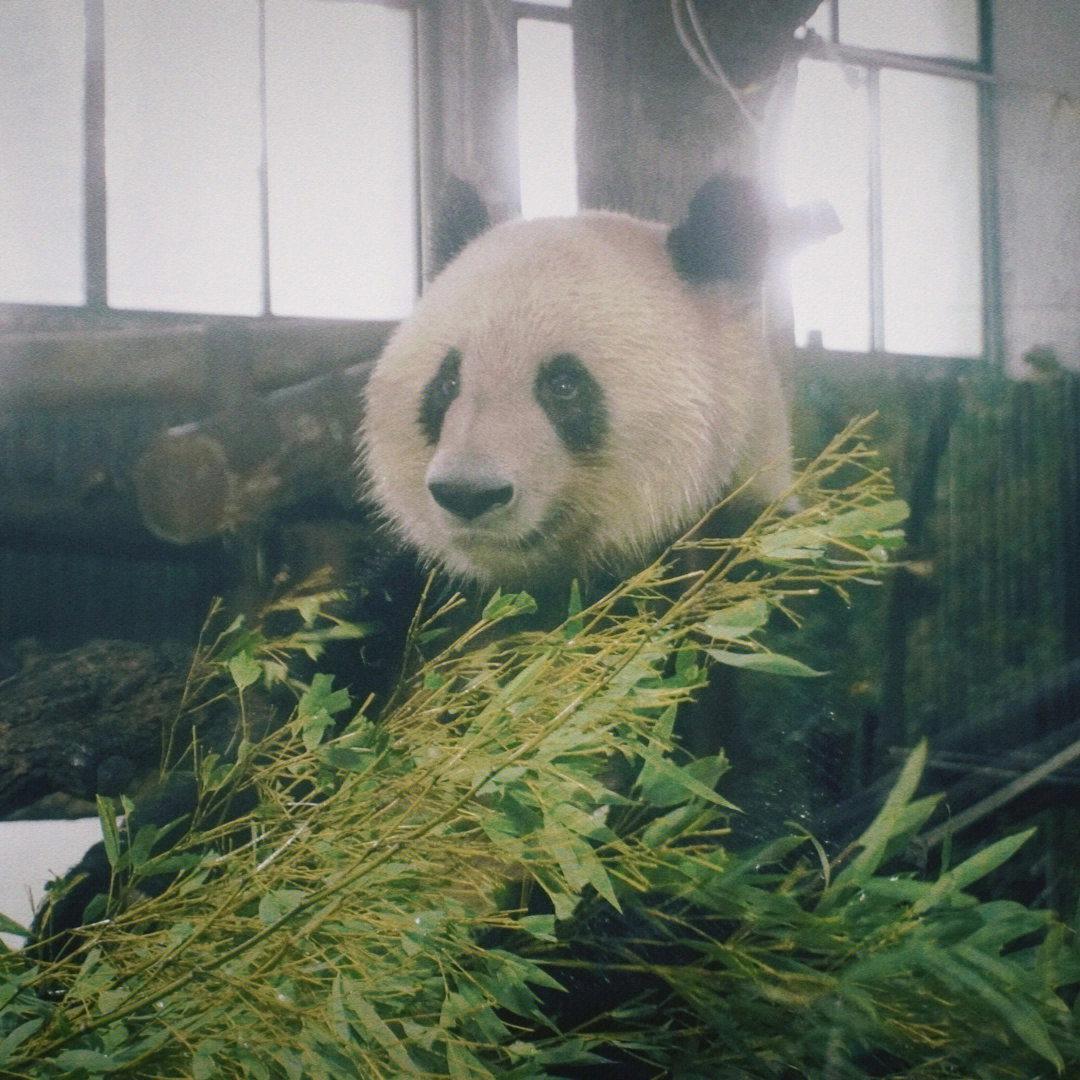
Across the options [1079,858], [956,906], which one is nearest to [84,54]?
[956,906]

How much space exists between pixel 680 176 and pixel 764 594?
16.0 inches

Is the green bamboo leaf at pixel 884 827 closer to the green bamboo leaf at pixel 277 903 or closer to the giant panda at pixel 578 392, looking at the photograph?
the giant panda at pixel 578 392

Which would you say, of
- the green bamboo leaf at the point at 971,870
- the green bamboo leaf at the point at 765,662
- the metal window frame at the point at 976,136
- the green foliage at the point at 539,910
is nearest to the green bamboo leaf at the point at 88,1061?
the green foliage at the point at 539,910

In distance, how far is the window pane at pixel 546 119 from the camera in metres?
0.96

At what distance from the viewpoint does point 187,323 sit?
2.92 ft

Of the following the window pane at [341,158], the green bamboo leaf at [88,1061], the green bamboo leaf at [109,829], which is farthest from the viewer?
the window pane at [341,158]

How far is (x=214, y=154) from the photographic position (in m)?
0.90

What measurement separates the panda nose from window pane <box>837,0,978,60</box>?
0.59 m

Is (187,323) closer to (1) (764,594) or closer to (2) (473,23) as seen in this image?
(2) (473,23)

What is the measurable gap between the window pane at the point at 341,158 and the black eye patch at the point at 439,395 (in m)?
0.07

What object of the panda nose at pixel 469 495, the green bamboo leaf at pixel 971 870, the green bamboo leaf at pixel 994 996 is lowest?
the green bamboo leaf at pixel 994 996

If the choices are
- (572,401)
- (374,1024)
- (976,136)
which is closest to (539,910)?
(374,1024)

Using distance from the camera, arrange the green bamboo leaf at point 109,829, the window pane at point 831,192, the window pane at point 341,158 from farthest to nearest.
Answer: the window pane at point 831,192, the window pane at point 341,158, the green bamboo leaf at point 109,829

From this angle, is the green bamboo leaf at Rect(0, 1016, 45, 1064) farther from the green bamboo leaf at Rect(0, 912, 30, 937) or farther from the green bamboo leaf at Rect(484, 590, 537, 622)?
the green bamboo leaf at Rect(484, 590, 537, 622)
